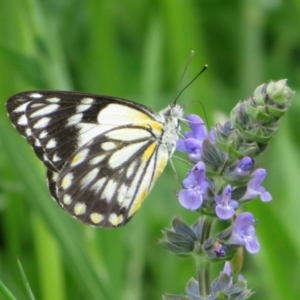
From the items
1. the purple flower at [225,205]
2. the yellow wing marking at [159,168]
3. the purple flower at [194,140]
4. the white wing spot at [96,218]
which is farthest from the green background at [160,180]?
the purple flower at [225,205]

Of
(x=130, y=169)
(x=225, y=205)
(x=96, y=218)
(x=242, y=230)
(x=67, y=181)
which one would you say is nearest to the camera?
(x=225, y=205)

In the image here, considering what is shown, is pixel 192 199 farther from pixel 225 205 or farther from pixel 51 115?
pixel 51 115

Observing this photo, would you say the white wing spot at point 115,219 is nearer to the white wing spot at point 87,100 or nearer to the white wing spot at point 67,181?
the white wing spot at point 67,181

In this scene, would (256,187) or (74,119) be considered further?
(74,119)

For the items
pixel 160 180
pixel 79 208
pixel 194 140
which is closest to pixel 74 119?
pixel 79 208

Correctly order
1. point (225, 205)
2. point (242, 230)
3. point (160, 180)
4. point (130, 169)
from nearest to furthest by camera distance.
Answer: point (225, 205) < point (242, 230) < point (130, 169) < point (160, 180)
